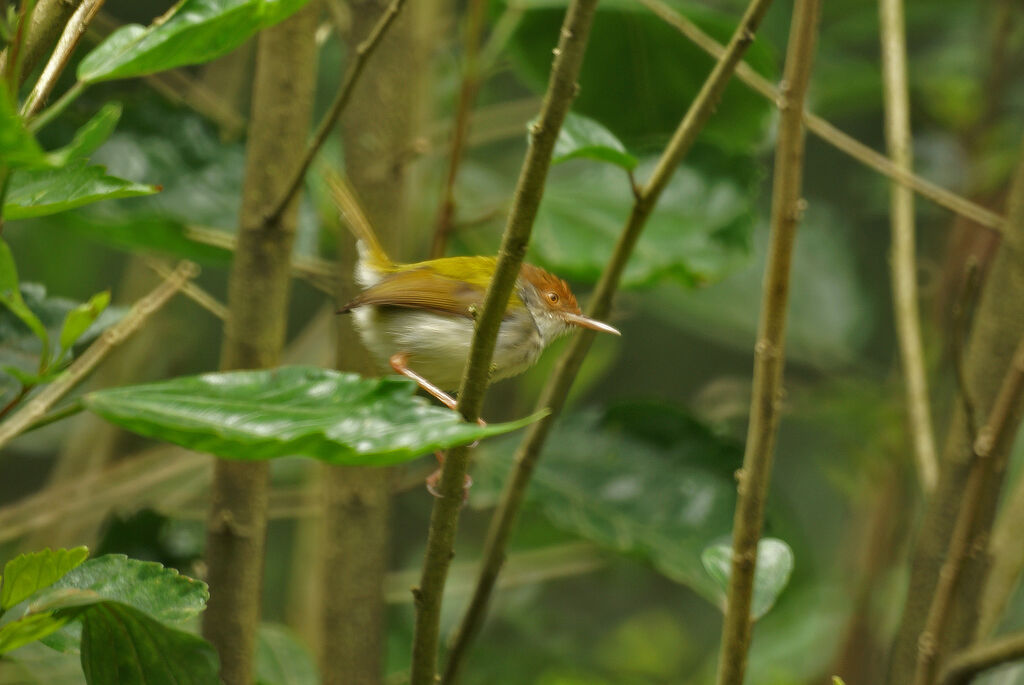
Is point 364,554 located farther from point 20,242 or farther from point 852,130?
point 852,130

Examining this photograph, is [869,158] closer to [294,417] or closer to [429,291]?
[429,291]

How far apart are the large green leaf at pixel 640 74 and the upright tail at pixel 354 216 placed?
0.56m

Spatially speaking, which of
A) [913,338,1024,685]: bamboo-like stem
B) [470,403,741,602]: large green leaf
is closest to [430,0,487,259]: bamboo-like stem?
[470,403,741,602]: large green leaf

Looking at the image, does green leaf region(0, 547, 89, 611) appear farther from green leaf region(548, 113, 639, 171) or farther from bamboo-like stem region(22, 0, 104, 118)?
green leaf region(548, 113, 639, 171)

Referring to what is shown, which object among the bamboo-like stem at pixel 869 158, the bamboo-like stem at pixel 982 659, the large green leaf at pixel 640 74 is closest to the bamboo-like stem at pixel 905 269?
the bamboo-like stem at pixel 869 158

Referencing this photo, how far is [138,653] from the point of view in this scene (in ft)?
3.71

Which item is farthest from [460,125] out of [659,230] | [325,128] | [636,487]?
[636,487]

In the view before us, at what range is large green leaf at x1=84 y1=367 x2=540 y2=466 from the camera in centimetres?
91

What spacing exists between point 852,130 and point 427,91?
2.65 metres

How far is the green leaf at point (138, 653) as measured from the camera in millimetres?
1115

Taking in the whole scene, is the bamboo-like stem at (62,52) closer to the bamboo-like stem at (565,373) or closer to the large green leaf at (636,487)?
the bamboo-like stem at (565,373)

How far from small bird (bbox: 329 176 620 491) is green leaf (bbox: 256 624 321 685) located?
60 centimetres

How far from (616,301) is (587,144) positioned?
1.54m

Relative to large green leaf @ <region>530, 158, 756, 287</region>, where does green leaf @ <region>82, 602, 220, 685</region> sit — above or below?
below
